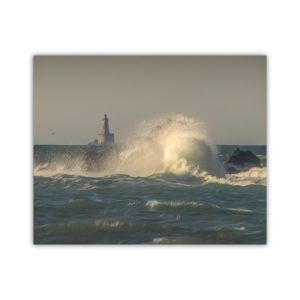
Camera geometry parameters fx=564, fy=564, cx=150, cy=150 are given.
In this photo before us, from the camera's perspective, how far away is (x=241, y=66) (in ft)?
14.1

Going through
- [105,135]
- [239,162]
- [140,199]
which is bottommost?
[140,199]

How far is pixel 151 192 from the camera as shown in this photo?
4277mm

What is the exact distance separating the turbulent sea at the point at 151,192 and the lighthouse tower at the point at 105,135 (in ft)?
0.17

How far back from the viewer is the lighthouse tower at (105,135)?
4293mm

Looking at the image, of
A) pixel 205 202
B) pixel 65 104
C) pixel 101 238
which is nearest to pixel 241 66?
pixel 205 202

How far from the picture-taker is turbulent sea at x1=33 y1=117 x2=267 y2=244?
4.24m

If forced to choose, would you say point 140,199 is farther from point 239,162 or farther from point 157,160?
point 239,162

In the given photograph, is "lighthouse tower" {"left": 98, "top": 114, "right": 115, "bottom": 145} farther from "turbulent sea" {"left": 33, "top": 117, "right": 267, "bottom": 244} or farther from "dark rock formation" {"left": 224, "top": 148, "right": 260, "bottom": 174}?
"dark rock formation" {"left": 224, "top": 148, "right": 260, "bottom": 174}

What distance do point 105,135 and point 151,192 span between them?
1.83 ft

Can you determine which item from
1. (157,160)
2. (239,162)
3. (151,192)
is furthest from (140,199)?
(239,162)

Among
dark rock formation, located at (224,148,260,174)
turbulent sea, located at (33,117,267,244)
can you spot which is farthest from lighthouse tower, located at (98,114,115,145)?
dark rock formation, located at (224,148,260,174)

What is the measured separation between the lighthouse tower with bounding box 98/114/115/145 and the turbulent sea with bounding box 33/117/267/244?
5cm

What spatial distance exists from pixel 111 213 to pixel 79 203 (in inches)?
10.2
